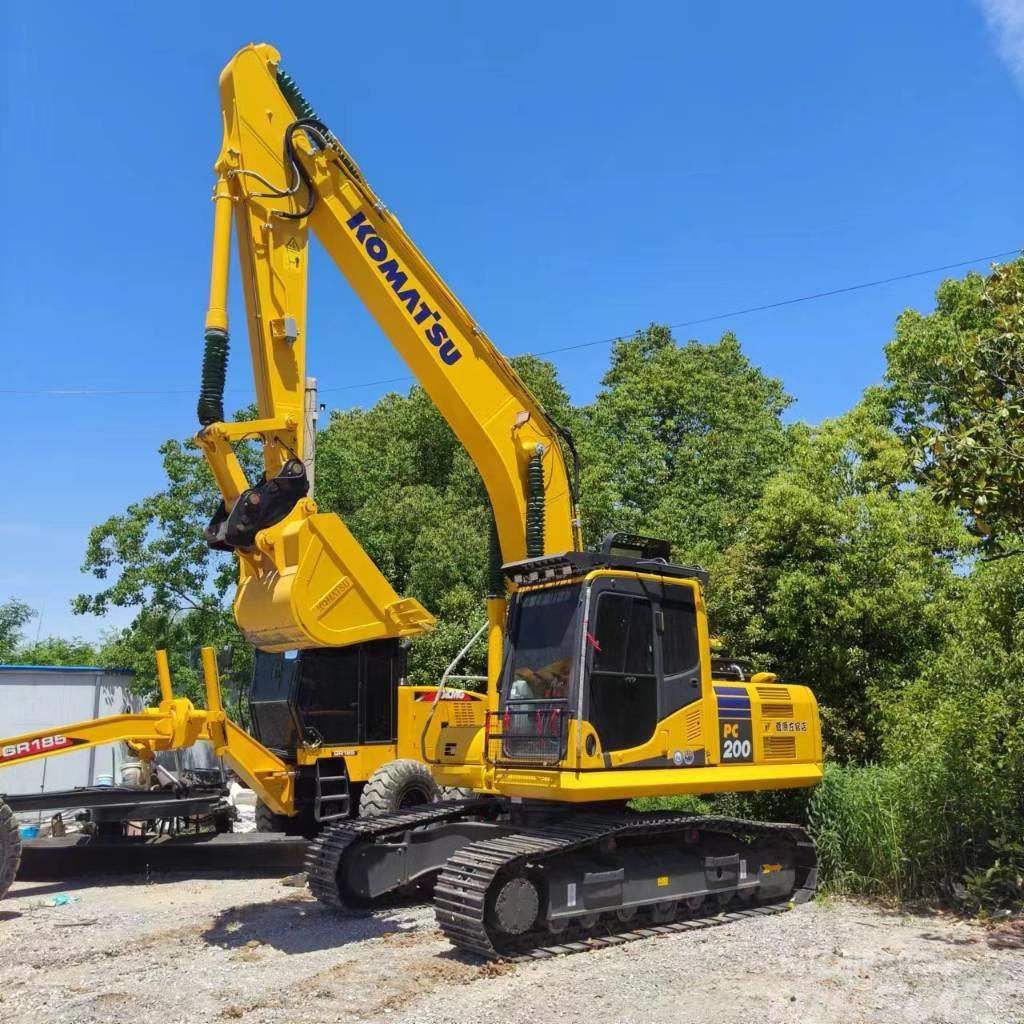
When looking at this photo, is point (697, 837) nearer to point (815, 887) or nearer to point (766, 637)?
point (815, 887)

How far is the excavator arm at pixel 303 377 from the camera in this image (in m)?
8.75

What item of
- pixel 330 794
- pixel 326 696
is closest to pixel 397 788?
pixel 330 794

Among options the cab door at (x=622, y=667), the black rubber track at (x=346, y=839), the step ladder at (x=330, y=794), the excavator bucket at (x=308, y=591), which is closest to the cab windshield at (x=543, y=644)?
the cab door at (x=622, y=667)

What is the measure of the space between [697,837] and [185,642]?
52.1ft

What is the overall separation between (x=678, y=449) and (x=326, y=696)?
61.4 ft

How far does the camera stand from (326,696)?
11.7 metres

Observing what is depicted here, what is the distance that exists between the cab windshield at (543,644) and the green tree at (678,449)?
14.4 metres

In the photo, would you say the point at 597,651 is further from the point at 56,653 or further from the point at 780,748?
the point at 56,653

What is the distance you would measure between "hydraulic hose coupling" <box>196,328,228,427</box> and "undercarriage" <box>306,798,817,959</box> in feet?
12.1

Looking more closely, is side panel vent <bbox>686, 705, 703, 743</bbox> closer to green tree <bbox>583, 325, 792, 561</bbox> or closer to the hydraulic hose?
the hydraulic hose

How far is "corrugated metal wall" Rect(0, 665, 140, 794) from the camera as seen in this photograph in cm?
1825

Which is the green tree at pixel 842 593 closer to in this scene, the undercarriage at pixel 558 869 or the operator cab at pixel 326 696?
the undercarriage at pixel 558 869

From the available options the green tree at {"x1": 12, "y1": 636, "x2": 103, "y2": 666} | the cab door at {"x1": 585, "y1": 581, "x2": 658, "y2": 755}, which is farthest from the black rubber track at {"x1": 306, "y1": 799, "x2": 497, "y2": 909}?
the green tree at {"x1": 12, "y1": 636, "x2": 103, "y2": 666}

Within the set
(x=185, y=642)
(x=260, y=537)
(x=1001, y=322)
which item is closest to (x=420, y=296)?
(x=260, y=537)
